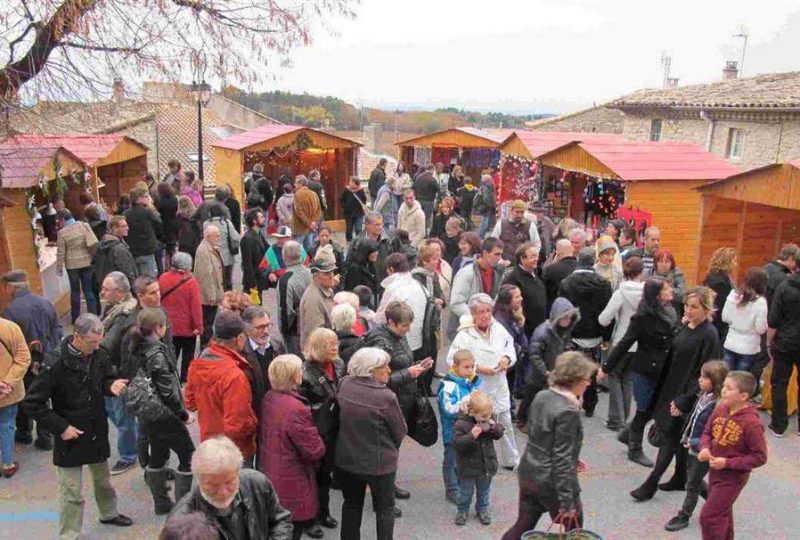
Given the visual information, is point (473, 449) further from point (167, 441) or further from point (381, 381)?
point (167, 441)

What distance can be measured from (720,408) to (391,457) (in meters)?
2.10

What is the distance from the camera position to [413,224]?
35.5 feet

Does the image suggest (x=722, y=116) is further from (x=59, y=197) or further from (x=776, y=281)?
(x=59, y=197)

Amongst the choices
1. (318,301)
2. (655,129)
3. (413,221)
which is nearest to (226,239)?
(413,221)

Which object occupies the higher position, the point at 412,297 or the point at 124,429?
the point at 412,297

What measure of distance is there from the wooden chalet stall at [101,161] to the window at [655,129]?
1703cm

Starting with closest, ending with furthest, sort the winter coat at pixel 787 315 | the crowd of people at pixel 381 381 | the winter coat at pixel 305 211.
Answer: the crowd of people at pixel 381 381, the winter coat at pixel 787 315, the winter coat at pixel 305 211

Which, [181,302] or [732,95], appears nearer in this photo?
[181,302]

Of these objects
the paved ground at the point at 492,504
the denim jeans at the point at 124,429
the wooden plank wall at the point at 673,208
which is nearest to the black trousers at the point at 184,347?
the denim jeans at the point at 124,429

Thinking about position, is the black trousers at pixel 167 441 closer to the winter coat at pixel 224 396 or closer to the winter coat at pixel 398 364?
the winter coat at pixel 224 396

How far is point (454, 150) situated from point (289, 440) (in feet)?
59.5

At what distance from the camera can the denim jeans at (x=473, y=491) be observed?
499 cm

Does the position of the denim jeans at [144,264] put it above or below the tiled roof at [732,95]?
below

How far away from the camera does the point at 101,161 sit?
13.0 meters
